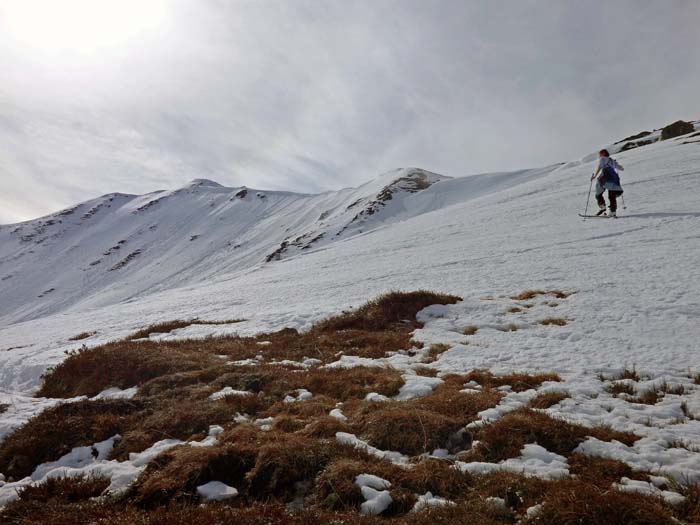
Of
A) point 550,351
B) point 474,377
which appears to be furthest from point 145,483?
point 550,351

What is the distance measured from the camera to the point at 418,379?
25.2 feet

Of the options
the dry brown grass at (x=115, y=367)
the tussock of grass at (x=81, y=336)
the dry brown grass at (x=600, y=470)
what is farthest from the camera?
the tussock of grass at (x=81, y=336)

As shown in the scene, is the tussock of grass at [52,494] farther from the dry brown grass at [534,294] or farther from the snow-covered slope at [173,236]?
the snow-covered slope at [173,236]

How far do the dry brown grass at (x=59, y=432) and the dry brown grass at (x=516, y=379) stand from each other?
21.0 feet

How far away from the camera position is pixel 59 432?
6.55m

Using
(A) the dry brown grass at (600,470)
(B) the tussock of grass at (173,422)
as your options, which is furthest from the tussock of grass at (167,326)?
(A) the dry brown grass at (600,470)

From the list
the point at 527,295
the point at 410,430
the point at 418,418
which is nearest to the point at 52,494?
the point at 410,430

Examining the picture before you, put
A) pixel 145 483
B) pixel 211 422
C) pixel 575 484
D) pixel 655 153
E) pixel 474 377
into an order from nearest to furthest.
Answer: pixel 575 484, pixel 145 483, pixel 211 422, pixel 474 377, pixel 655 153

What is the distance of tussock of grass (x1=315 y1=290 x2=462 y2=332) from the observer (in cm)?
1234

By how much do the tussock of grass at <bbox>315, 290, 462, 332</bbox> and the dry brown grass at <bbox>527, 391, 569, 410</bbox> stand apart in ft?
18.9

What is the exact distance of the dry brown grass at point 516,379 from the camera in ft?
22.2

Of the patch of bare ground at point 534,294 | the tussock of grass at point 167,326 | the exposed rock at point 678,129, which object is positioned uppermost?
the exposed rock at point 678,129

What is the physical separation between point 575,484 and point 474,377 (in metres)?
3.43

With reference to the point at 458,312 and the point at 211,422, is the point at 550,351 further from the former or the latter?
the point at 211,422
